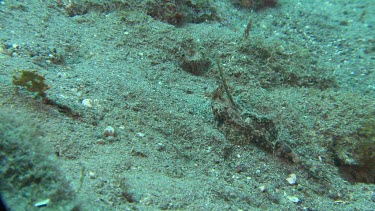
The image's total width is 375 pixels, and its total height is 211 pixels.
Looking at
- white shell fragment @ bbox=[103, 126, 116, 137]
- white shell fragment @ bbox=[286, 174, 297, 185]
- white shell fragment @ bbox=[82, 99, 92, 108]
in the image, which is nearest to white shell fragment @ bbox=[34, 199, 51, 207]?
white shell fragment @ bbox=[103, 126, 116, 137]

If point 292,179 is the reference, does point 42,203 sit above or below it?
above

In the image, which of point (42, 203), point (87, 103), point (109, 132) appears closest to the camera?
point (42, 203)

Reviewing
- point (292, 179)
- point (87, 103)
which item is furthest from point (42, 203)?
point (292, 179)

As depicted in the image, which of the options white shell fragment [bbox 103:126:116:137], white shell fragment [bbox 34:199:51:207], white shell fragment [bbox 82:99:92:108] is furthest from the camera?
white shell fragment [bbox 82:99:92:108]

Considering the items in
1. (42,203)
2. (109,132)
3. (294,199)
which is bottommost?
(294,199)

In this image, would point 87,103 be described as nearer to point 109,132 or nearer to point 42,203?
point 109,132

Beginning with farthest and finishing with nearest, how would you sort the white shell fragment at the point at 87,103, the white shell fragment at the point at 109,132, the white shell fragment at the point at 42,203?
the white shell fragment at the point at 87,103 < the white shell fragment at the point at 109,132 < the white shell fragment at the point at 42,203

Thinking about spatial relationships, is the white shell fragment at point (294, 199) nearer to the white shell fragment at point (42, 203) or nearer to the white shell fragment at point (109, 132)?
the white shell fragment at point (109, 132)

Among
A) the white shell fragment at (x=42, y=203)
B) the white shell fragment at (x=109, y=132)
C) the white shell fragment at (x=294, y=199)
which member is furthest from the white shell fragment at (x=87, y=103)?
the white shell fragment at (x=294, y=199)

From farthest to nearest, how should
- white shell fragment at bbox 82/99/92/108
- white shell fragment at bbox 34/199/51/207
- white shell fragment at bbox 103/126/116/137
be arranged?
white shell fragment at bbox 82/99/92/108 → white shell fragment at bbox 103/126/116/137 → white shell fragment at bbox 34/199/51/207

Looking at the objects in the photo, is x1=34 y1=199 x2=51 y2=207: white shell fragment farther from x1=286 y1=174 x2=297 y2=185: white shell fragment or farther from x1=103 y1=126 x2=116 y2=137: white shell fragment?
x1=286 y1=174 x2=297 y2=185: white shell fragment

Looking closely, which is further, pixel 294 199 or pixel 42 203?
pixel 294 199

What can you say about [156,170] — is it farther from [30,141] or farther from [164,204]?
[30,141]

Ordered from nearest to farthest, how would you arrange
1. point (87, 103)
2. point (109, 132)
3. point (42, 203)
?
point (42, 203) < point (109, 132) < point (87, 103)
